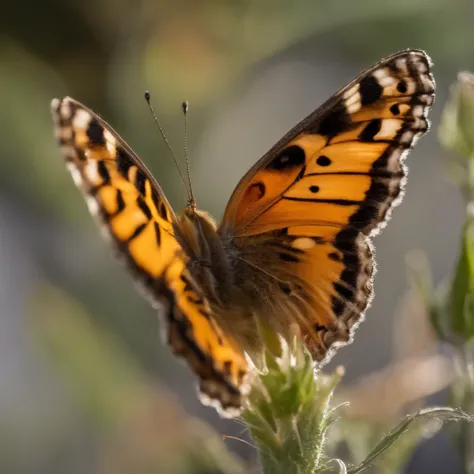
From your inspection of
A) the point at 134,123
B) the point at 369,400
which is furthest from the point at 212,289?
the point at 134,123

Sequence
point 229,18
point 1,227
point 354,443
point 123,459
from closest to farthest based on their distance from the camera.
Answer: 1. point 354,443
2. point 123,459
3. point 229,18
4. point 1,227

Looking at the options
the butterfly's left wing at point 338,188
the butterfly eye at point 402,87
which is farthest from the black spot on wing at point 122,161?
the butterfly eye at point 402,87

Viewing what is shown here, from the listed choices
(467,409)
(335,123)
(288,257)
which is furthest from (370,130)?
(467,409)

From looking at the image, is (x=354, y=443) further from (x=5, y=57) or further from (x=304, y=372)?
(x=5, y=57)

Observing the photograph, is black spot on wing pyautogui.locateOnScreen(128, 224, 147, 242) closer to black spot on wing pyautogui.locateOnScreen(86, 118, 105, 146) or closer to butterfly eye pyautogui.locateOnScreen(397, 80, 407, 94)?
black spot on wing pyautogui.locateOnScreen(86, 118, 105, 146)

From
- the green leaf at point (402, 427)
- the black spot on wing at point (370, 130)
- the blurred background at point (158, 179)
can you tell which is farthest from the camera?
the blurred background at point (158, 179)

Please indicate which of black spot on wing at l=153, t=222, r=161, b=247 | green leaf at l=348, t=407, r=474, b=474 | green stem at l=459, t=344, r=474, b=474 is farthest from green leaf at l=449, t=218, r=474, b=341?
black spot on wing at l=153, t=222, r=161, b=247

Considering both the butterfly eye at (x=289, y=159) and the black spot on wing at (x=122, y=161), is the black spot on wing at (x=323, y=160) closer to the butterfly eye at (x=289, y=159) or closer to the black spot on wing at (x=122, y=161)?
the butterfly eye at (x=289, y=159)
